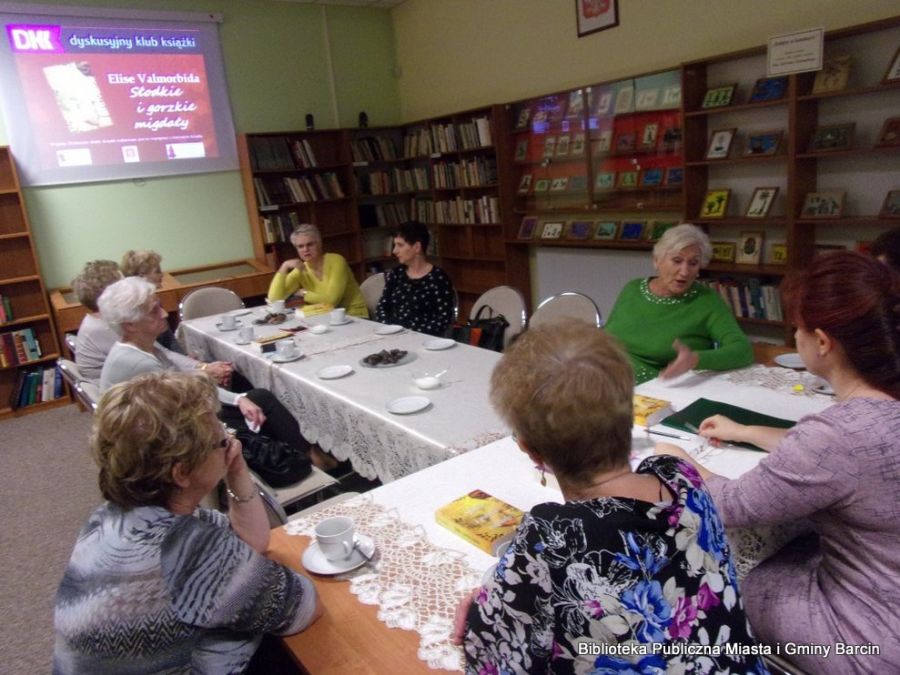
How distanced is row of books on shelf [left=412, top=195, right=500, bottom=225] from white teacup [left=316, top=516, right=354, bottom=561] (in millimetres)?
4695

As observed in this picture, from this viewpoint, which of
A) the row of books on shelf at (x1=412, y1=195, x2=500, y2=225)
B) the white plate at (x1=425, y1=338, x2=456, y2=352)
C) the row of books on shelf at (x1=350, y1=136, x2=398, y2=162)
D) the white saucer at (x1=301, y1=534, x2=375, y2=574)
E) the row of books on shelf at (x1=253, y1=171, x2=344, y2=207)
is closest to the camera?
the white saucer at (x1=301, y1=534, x2=375, y2=574)

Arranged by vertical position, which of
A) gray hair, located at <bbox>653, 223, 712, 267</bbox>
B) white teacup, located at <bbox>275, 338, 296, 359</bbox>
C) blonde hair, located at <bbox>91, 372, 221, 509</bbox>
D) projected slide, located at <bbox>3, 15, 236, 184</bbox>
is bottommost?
white teacup, located at <bbox>275, 338, 296, 359</bbox>

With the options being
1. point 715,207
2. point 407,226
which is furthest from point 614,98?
point 407,226

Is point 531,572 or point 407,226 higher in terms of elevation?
point 407,226

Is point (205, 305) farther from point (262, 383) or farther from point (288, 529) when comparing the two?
point (288, 529)

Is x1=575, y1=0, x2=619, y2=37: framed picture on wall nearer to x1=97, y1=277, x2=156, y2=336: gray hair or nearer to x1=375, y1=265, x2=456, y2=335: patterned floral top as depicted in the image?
x1=375, y1=265, x2=456, y2=335: patterned floral top

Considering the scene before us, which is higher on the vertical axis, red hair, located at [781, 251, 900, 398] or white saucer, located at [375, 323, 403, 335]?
red hair, located at [781, 251, 900, 398]

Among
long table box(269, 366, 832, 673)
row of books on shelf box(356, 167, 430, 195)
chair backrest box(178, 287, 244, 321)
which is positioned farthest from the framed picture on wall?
long table box(269, 366, 832, 673)

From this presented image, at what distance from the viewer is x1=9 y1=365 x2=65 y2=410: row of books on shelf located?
5.07m

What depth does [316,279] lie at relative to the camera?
4344 millimetres

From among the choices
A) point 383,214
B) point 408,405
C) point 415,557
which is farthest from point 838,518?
point 383,214

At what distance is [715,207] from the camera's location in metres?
4.20

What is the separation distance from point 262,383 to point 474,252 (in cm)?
354

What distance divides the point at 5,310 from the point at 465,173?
394 centimetres
